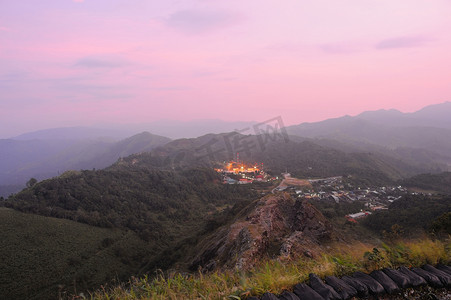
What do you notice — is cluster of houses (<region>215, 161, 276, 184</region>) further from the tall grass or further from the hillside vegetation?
the tall grass

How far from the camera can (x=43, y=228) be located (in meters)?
33.8

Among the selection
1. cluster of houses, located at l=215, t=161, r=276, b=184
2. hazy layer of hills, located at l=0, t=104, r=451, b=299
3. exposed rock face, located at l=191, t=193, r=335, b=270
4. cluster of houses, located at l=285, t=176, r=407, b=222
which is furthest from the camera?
cluster of houses, located at l=215, t=161, r=276, b=184

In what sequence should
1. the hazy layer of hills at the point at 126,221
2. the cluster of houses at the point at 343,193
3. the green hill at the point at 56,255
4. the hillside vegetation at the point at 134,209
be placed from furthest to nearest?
the cluster of houses at the point at 343,193 < the hillside vegetation at the point at 134,209 < the green hill at the point at 56,255 < the hazy layer of hills at the point at 126,221

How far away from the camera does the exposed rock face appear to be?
12.3 metres

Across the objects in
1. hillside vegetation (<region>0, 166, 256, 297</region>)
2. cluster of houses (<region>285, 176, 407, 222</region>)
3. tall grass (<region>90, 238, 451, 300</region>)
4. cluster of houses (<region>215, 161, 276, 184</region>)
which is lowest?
cluster of houses (<region>285, 176, 407, 222</region>)

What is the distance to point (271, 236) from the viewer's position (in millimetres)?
15258

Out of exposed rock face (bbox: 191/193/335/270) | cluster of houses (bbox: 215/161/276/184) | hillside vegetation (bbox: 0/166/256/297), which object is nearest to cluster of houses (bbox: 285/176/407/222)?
hillside vegetation (bbox: 0/166/256/297)

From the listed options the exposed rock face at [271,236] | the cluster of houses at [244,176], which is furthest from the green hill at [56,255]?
the cluster of houses at [244,176]

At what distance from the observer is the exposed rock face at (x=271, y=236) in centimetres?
1229

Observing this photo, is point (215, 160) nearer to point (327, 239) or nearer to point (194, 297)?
point (327, 239)

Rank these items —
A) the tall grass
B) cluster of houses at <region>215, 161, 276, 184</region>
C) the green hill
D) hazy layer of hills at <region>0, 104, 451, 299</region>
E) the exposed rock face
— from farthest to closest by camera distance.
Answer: cluster of houses at <region>215, 161, 276, 184</region> → the green hill → hazy layer of hills at <region>0, 104, 451, 299</region> → the exposed rock face → the tall grass

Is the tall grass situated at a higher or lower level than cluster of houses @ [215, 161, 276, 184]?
higher

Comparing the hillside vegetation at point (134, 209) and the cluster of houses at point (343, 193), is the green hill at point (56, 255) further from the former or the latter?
the cluster of houses at point (343, 193)

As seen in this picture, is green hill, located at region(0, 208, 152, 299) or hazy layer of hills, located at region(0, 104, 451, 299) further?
green hill, located at region(0, 208, 152, 299)
